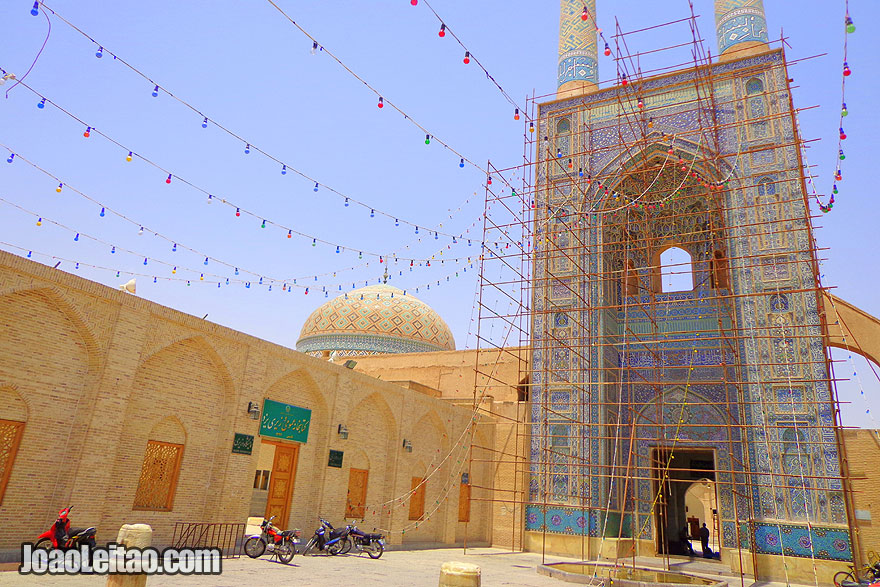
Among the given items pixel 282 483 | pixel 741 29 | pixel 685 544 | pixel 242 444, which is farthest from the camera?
pixel 685 544

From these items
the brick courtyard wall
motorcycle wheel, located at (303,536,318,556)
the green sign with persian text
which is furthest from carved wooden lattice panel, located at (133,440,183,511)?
motorcycle wheel, located at (303,536,318,556)

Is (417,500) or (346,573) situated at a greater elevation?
(417,500)

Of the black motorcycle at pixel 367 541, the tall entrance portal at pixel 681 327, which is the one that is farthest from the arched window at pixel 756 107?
the black motorcycle at pixel 367 541

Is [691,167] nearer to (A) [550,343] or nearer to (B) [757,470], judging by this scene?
(A) [550,343]

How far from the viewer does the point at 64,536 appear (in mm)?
6332

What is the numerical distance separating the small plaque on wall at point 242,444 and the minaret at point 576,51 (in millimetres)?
10591

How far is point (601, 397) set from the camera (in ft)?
40.2

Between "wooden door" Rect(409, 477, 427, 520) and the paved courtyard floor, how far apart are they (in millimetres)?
1375

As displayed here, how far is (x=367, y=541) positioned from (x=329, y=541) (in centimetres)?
56

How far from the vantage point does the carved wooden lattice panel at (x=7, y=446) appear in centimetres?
655

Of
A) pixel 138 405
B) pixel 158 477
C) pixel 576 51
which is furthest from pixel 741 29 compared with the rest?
pixel 158 477

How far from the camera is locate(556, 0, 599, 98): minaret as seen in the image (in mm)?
15039

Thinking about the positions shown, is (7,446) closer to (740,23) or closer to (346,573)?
(346,573)

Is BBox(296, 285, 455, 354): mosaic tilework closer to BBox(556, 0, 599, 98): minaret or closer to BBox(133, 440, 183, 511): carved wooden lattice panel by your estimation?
BBox(556, 0, 599, 98): minaret
